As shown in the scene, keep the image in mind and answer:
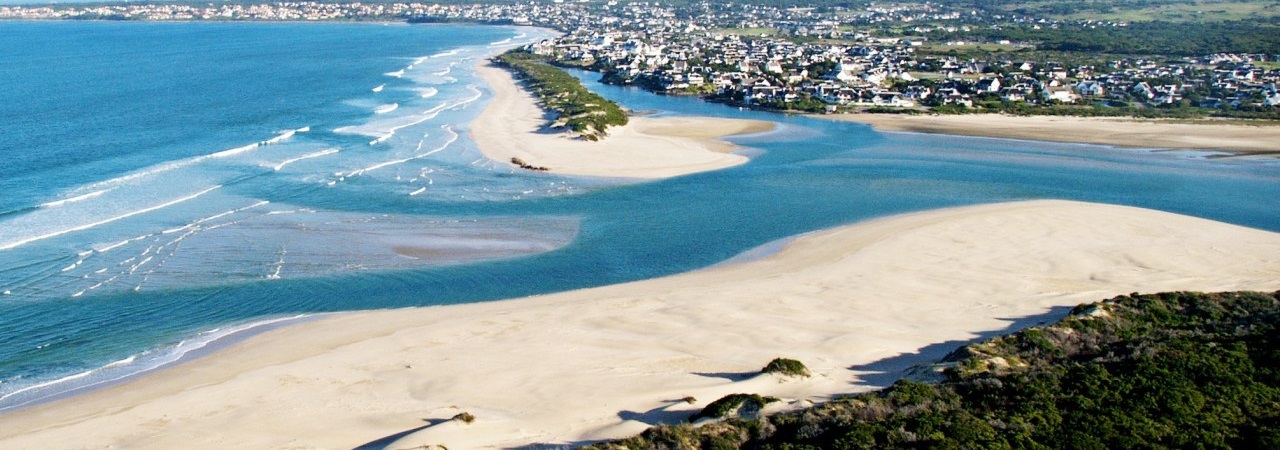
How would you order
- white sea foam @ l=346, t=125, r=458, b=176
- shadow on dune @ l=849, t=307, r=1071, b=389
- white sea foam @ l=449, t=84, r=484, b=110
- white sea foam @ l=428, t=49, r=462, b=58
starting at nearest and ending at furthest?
shadow on dune @ l=849, t=307, r=1071, b=389, white sea foam @ l=346, t=125, r=458, b=176, white sea foam @ l=449, t=84, r=484, b=110, white sea foam @ l=428, t=49, r=462, b=58

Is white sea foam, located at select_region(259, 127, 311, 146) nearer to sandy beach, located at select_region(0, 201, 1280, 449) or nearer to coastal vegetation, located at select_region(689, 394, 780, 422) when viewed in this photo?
sandy beach, located at select_region(0, 201, 1280, 449)

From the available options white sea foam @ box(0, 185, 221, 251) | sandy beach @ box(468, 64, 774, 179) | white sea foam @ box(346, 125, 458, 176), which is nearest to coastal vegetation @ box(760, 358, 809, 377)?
white sea foam @ box(0, 185, 221, 251)

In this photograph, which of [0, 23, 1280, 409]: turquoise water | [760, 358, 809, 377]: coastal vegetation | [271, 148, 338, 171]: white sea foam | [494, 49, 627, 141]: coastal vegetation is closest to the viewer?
[760, 358, 809, 377]: coastal vegetation

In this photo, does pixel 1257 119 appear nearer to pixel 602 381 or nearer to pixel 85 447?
pixel 602 381

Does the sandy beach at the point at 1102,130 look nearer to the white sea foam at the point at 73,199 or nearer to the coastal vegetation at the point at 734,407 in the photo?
the white sea foam at the point at 73,199

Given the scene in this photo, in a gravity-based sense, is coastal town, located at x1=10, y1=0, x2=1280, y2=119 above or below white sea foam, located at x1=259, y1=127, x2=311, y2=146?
above

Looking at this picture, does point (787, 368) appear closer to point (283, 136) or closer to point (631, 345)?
point (631, 345)

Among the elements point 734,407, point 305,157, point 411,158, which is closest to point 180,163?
point 305,157
